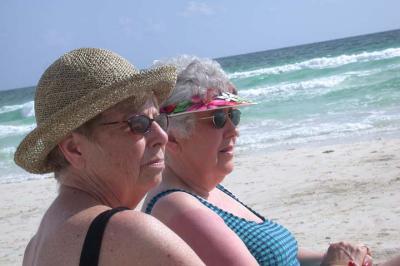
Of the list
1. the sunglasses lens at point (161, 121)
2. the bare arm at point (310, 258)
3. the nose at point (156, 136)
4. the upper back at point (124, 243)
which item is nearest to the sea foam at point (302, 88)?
the bare arm at point (310, 258)

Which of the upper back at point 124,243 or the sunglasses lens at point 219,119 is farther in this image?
the sunglasses lens at point 219,119

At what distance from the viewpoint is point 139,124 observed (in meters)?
1.89

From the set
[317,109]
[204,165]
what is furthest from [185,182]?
[317,109]

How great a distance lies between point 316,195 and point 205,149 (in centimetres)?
499

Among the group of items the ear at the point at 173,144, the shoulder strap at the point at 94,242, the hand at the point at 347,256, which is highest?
the shoulder strap at the point at 94,242

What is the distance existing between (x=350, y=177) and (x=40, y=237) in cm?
707

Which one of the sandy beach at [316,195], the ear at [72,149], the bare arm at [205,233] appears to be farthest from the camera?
the sandy beach at [316,195]

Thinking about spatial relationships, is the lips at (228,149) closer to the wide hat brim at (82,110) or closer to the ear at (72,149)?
the wide hat brim at (82,110)

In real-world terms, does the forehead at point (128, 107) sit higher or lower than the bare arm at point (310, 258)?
higher

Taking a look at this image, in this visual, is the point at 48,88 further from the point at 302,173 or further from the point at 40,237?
the point at 302,173

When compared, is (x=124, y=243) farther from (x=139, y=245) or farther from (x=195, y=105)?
(x=195, y=105)

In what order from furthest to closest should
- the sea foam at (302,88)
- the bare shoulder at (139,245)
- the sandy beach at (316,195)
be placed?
the sea foam at (302,88)
the sandy beach at (316,195)
the bare shoulder at (139,245)

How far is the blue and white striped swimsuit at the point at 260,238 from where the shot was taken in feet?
8.70

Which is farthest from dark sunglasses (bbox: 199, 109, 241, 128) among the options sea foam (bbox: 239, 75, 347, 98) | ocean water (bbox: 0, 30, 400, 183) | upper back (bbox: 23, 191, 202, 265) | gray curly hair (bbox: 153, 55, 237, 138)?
sea foam (bbox: 239, 75, 347, 98)
